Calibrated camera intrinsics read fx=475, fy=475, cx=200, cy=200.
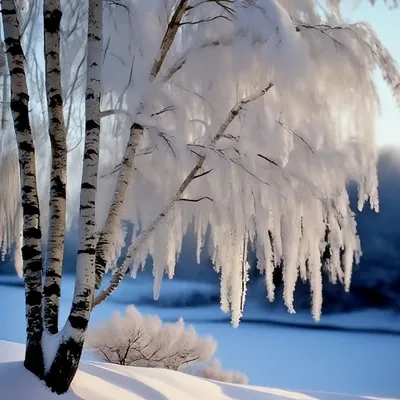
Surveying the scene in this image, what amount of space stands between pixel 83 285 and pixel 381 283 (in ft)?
24.7

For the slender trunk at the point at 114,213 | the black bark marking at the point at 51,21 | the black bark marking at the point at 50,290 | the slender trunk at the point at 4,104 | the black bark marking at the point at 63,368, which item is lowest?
the black bark marking at the point at 63,368

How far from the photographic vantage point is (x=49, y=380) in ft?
5.43

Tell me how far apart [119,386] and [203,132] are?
4.26 feet

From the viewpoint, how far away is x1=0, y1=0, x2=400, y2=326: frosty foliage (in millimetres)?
2111

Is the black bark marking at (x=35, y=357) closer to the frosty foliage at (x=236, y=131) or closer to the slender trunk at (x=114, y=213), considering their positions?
the slender trunk at (x=114, y=213)

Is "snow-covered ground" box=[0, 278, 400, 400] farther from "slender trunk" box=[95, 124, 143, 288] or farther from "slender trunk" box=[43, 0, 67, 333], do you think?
"slender trunk" box=[43, 0, 67, 333]

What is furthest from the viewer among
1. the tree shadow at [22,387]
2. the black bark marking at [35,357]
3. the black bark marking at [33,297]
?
the black bark marking at [33,297]

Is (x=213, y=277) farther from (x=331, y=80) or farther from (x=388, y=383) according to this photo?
(x=331, y=80)

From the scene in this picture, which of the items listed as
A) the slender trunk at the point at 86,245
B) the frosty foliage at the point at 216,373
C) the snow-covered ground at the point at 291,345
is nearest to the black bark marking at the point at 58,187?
the slender trunk at the point at 86,245

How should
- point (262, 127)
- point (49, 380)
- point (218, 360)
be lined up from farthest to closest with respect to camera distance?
1. point (218, 360)
2. point (262, 127)
3. point (49, 380)

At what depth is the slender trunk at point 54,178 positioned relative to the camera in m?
1.78

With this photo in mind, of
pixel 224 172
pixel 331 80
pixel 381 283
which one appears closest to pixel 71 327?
pixel 224 172

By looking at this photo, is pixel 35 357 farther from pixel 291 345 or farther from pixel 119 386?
pixel 291 345

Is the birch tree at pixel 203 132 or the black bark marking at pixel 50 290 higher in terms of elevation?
the birch tree at pixel 203 132
